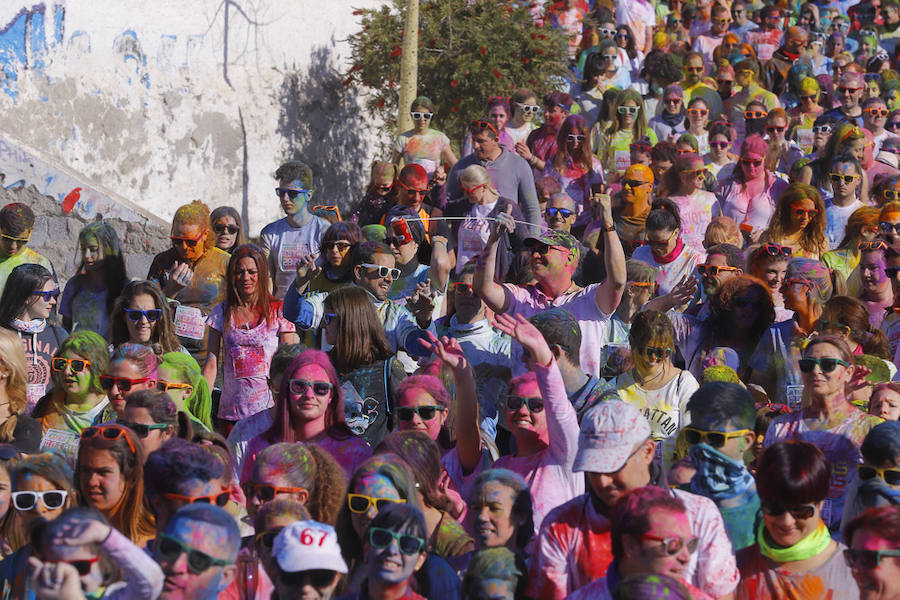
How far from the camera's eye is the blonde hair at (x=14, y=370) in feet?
21.0

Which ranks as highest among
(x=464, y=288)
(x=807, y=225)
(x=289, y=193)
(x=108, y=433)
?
(x=289, y=193)

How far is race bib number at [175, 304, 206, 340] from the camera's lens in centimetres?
759

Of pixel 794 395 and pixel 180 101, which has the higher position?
pixel 180 101

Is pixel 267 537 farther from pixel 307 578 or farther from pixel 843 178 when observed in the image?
pixel 843 178

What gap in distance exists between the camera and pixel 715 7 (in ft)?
52.6

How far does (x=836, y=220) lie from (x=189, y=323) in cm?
477

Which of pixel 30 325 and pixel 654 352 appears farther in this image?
pixel 30 325

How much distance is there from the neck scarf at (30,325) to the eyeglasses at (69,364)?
1.14 metres

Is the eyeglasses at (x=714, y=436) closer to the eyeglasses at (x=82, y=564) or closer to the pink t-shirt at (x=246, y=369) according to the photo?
the eyeglasses at (x=82, y=564)

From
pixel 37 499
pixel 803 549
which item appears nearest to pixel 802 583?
pixel 803 549

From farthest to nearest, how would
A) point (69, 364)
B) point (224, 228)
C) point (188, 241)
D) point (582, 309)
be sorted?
point (224, 228) → point (188, 241) → point (582, 309) → point (69, 364)

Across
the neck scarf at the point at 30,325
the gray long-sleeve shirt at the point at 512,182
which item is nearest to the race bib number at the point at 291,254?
the gray long-sleeve shirt at the point at 512,182

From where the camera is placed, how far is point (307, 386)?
574 cm

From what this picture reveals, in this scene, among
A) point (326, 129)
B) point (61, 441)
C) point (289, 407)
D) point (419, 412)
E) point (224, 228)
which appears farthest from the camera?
point (326, 129)
